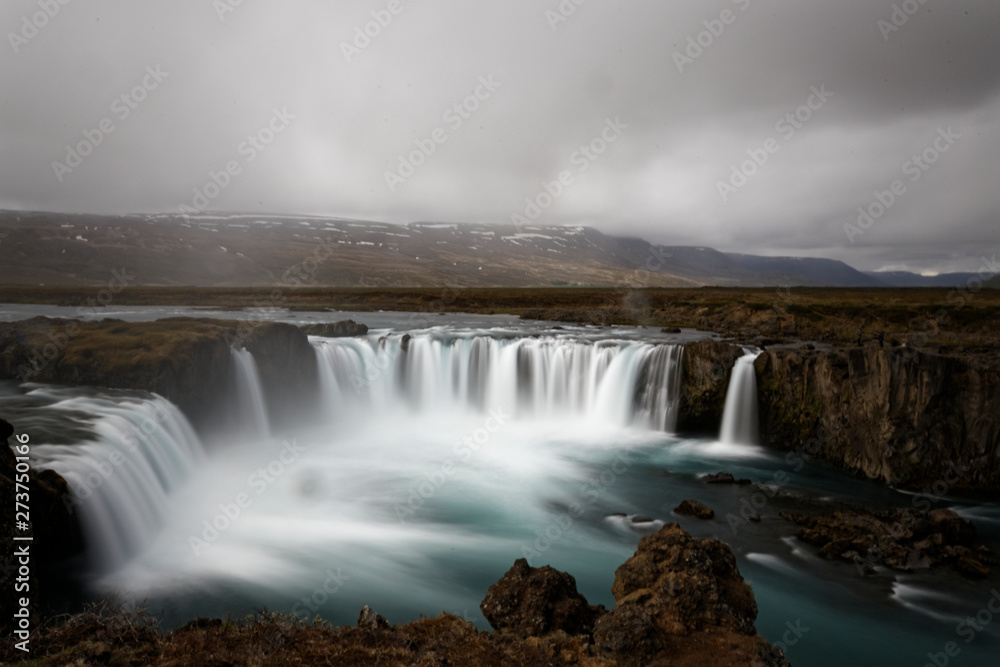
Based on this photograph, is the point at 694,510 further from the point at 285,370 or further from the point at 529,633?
the point at 285,370

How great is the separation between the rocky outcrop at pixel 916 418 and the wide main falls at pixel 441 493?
139 centimetres

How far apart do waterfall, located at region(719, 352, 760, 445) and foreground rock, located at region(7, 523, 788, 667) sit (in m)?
18.1

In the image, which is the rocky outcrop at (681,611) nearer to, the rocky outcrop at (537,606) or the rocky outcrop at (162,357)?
the rocky outcrop at (537,606)

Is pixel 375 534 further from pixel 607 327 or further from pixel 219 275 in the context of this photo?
pixel 219 275

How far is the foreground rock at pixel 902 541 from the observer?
14750 mm

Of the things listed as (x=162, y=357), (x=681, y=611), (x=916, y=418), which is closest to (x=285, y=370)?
(x=162, y=357)

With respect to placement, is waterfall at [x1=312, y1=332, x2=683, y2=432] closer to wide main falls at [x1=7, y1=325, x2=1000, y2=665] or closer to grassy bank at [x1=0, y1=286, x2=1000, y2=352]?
wide main falls at [x1=7, y1=325, x2=1000, y2=665]

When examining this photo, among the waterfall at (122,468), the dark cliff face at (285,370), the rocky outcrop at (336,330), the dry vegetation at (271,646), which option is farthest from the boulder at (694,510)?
the rocky outcrop at (336,330)

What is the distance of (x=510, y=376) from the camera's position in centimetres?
3259

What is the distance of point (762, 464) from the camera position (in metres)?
23.5

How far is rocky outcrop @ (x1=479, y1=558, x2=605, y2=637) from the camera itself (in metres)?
8.74

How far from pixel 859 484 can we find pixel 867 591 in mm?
9087

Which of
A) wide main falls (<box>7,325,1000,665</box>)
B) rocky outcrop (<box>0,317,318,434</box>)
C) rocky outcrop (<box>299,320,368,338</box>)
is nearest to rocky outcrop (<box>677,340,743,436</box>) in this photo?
A: wide main falls (<box>7,325,1000,665</box>)

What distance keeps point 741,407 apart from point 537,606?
2059 centimetres
